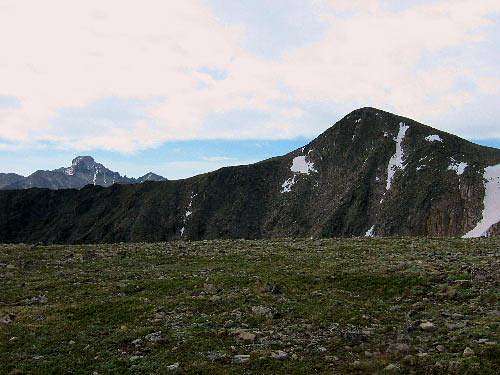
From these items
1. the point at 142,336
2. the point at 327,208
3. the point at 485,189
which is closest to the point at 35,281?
the point at 142,336

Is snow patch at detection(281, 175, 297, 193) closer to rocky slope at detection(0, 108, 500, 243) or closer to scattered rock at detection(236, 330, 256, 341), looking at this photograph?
rocky slope at detection(0, 108, 500, 243)

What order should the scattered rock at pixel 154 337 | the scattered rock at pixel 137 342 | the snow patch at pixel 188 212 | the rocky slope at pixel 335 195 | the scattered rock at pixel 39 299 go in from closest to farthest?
the scattered rock at pixel 137 342, the scattered rock at pixel 154 337, the scattered rock at pixel 39 299, the rocky slope at pixel 335 195, the snow patch at pixel 188 212

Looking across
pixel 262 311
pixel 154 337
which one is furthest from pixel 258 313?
pixel 154 337

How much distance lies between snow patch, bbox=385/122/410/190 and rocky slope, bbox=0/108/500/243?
32cm

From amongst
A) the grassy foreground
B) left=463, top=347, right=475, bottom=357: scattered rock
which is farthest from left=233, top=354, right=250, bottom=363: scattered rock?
left=463, top=347, right=475, bottom=357: scattered rock

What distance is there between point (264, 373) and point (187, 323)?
4.96 metres

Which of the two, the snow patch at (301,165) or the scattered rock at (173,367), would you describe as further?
the snow patch at (301,165)

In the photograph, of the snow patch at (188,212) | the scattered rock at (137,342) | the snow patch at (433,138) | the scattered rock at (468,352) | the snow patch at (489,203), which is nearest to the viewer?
the scattered rock at (468,352)

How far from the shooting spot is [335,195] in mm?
135000

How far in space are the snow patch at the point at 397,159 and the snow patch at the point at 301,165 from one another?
27.0 m

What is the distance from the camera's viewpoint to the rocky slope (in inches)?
4250

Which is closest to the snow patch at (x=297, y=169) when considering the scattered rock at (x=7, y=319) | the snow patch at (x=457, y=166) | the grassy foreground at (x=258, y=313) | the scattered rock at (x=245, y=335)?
the snow patch at (x=457, y=166)

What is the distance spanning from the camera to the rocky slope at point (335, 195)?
354 ft

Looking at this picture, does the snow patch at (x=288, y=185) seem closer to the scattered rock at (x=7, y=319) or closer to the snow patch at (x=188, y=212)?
the snow patch at (x=188, y=212)
